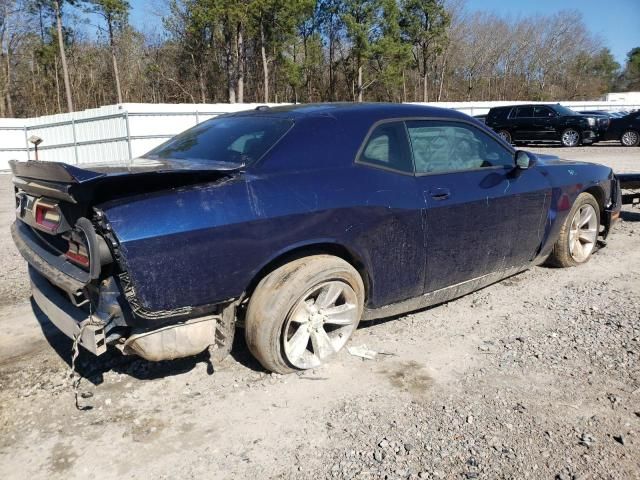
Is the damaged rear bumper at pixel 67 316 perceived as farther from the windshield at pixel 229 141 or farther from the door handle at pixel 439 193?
the door handle at pixel 439 193

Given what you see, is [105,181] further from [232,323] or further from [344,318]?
[344,318]

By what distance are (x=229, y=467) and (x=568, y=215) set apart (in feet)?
12.3

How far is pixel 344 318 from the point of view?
3.21 metres

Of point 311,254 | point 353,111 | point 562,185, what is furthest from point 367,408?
point 562,185

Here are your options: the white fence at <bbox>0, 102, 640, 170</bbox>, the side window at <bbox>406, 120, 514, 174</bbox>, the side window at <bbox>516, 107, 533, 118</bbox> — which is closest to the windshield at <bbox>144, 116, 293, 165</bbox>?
the side window at <bbox>406, 120, 514, 174</bbox>

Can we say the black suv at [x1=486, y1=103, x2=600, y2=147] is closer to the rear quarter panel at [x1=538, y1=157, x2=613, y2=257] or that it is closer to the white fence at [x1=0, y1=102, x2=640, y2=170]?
the white fence at [x1=0, y1=102, x2=640, y2=170]

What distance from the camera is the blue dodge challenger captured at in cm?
249

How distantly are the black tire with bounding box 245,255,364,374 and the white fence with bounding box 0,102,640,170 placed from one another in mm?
15435

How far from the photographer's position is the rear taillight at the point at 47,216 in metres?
2.69

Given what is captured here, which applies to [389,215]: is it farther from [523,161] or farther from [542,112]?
[542,112]

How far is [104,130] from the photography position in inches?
701

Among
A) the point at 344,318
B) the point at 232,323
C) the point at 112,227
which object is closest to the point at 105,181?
the point at 112,227

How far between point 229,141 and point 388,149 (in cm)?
101

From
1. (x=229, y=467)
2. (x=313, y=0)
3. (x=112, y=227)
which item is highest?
(x=313, y=0)
